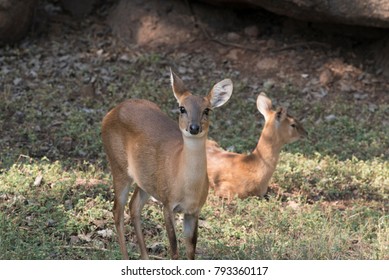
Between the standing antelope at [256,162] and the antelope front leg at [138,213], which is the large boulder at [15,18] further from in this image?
the antelope front leg at [138,213]

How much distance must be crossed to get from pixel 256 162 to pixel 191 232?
8.09 feet

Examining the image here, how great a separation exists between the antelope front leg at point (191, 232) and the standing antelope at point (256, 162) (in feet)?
7.11

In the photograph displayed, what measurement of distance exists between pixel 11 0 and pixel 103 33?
5.24 ft

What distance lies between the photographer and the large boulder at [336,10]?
35.1 feet

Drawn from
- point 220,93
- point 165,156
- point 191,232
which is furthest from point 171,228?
point 220,93

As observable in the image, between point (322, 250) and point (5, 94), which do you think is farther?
point (5, 94)

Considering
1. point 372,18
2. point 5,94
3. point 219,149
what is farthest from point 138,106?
point 372,18

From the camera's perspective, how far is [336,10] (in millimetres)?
10891

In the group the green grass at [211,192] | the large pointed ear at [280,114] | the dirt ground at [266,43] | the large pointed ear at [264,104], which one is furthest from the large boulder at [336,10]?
the large pointed ear at [280,114]

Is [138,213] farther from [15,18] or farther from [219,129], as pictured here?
[15,18]

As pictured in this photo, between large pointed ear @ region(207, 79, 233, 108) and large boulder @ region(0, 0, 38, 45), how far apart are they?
19.1 feet

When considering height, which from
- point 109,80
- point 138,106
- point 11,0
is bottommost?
point 109,80

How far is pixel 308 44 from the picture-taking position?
39.5ft
